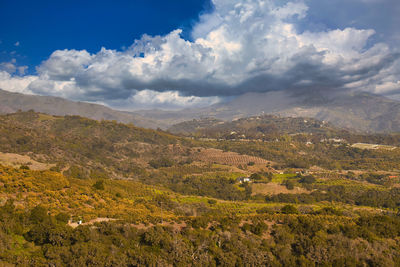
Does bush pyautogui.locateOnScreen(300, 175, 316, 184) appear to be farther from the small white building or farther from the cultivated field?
the cultivated field

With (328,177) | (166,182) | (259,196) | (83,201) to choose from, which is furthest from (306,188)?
(83,201)

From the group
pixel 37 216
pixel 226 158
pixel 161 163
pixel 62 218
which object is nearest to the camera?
pixel 37 216

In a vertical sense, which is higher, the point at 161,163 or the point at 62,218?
the point at 62,218

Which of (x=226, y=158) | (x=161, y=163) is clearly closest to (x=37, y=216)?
Result: (x=161, y=163)

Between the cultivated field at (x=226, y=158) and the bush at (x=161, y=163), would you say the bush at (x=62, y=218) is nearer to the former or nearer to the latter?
the bush at (x=161, y=163)

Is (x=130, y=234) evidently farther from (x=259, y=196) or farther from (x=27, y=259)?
(x=259, y=196)

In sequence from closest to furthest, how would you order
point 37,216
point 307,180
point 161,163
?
1. point 37,216
2. point 307,180
3. point 161,163

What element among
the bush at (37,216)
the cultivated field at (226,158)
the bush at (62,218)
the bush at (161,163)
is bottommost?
the bush at (161,163)

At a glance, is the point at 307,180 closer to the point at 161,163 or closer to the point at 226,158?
the point at 226,158

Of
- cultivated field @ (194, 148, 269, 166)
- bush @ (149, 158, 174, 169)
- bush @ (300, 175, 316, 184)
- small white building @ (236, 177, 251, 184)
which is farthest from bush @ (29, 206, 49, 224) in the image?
cultivated field @ (194, 148, 269, 166)

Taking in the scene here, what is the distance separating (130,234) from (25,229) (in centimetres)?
1003

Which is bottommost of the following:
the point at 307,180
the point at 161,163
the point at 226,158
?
the point at 161,163

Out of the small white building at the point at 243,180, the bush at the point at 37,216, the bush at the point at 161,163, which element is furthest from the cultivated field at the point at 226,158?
the bush at the point at 37,216

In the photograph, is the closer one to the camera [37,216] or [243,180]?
[37,216]
